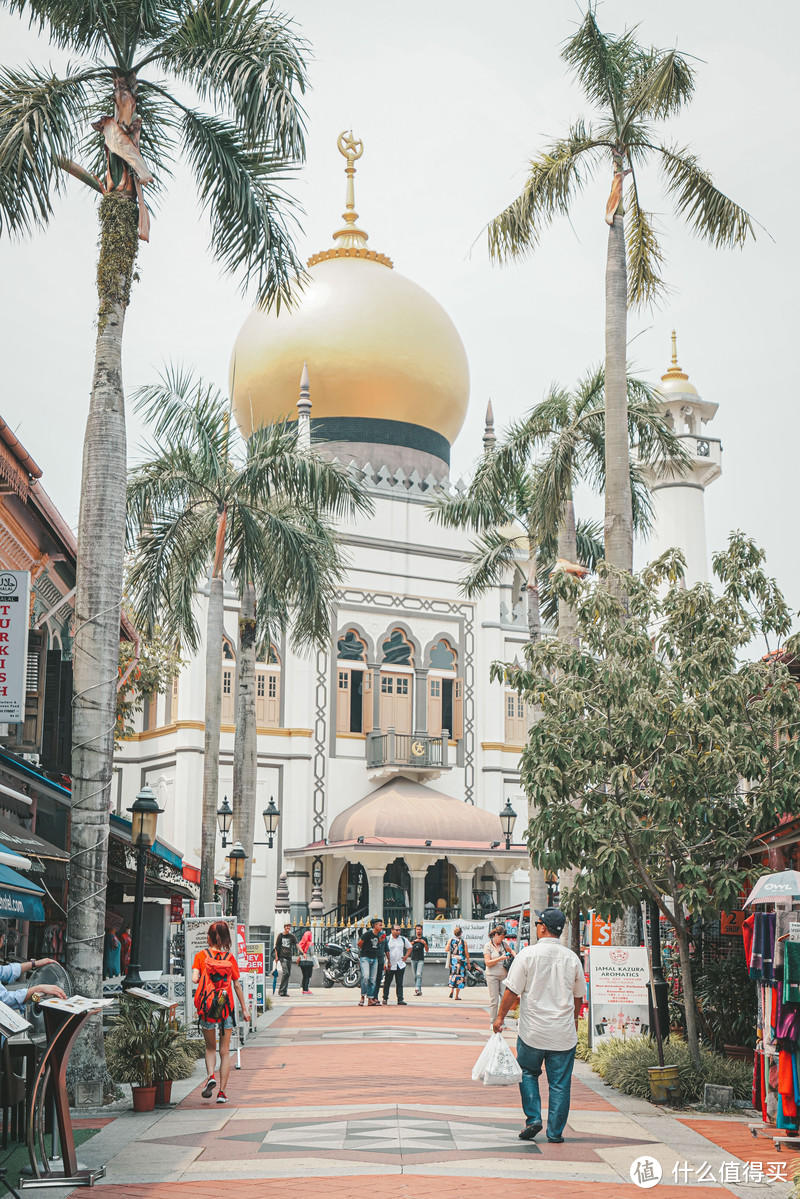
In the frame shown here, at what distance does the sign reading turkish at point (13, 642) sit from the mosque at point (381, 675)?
23.4 m

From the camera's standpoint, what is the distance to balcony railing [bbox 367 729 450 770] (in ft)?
131

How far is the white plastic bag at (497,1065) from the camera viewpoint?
463 inches

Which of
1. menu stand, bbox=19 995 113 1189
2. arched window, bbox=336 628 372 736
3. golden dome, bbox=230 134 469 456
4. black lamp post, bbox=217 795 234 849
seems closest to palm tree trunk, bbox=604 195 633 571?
menu stand, bbox=19 995 113 1189

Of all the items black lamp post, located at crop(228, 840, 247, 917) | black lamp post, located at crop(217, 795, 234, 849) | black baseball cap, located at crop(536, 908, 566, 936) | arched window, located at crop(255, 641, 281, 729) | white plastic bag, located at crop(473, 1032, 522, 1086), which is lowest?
white plastic bag, located at crop(473, 1032, 522, 1086)

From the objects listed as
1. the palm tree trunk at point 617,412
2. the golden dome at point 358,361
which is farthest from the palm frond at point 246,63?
the golden dome at point 358,361

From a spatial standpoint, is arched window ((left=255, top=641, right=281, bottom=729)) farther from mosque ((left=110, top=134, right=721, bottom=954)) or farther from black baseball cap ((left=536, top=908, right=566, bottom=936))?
black baseball cap ((left=536, top=908, right=566, bottom=936))

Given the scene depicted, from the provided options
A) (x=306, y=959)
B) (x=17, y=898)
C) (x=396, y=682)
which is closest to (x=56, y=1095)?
(x=17, y=898)

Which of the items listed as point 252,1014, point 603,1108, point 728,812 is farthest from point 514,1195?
point 252,1014

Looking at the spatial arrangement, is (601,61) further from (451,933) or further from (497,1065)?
(451,933)

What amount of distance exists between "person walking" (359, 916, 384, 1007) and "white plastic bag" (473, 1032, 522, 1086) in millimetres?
14463

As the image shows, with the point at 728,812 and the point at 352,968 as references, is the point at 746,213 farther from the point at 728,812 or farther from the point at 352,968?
the point at 352,968

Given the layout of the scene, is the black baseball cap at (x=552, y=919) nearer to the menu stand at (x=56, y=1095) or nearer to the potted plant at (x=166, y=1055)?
the menu stand at (x=56, y=1095)

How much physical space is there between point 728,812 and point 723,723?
2.73ft

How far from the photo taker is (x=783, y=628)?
13.9 m
